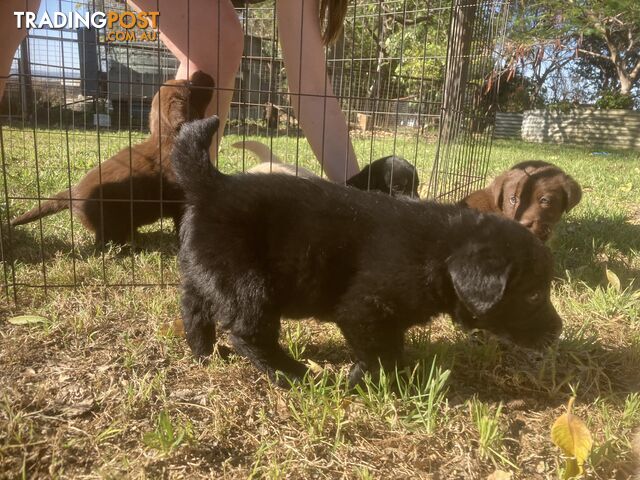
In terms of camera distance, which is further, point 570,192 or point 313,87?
point 570,192

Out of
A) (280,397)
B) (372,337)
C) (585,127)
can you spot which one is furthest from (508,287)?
(585,127)

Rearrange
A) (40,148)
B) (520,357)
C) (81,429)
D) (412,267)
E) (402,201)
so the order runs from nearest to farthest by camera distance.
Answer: (81,429)
(412,267)
(402,201)
(520,357)
(40,148)

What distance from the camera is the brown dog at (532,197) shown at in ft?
10.6

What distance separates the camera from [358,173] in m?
3.21

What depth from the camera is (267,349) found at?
5.74ft

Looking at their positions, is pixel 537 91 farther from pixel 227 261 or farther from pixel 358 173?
pixel 227 261

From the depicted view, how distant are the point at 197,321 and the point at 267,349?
0.96 feet

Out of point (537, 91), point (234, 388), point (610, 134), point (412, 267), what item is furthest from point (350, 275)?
point (537, 91)

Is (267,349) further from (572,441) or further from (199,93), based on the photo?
(199,93)

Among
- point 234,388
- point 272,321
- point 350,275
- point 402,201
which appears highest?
point 402,201

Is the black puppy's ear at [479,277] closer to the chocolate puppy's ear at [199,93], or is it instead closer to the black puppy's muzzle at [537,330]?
the black puppy's muzzle at [537,330]

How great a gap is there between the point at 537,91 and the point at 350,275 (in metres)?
21.8

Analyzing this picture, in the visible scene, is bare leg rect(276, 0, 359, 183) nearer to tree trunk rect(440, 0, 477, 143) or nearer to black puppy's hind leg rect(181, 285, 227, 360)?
tree trunk rect(440, 0, 477, 143)

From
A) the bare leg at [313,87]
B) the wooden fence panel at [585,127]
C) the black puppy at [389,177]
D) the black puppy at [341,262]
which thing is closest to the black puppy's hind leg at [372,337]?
the black puppy at [341,262]
